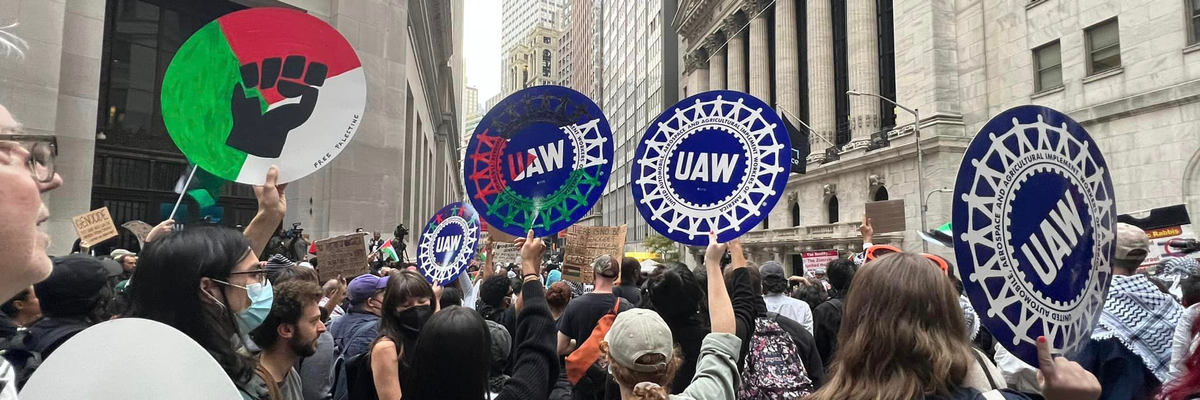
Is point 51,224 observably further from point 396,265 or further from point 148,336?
point 148,336

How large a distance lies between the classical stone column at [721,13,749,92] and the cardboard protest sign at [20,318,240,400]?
49.1 metres

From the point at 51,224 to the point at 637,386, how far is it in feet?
44.7

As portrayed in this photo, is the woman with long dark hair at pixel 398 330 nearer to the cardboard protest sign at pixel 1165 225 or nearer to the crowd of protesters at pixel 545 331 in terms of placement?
the crowd of protesters at pixel 545 331

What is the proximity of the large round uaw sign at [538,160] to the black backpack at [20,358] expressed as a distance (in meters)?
2.56

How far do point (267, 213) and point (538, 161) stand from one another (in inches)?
83.5

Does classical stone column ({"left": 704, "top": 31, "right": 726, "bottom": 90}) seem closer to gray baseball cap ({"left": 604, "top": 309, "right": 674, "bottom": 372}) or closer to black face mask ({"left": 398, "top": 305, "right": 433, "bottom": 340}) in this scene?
black face mask ({"left": 398, "top": 305, "right": 433, "bottom": 340})

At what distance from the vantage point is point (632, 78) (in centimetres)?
8156

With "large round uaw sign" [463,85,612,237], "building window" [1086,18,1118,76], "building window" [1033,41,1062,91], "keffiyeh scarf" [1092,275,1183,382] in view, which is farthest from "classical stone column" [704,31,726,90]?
"keffiyeh scarf" [1092,275,1183,382]

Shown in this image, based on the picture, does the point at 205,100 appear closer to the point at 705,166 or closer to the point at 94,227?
the point at 705,166

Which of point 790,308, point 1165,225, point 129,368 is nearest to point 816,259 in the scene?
point 1165,225

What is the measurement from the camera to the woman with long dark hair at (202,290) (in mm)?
2285

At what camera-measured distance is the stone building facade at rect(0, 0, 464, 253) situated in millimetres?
11578

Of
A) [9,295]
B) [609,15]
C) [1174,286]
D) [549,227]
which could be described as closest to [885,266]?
[9,295]

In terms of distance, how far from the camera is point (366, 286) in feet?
15.9
